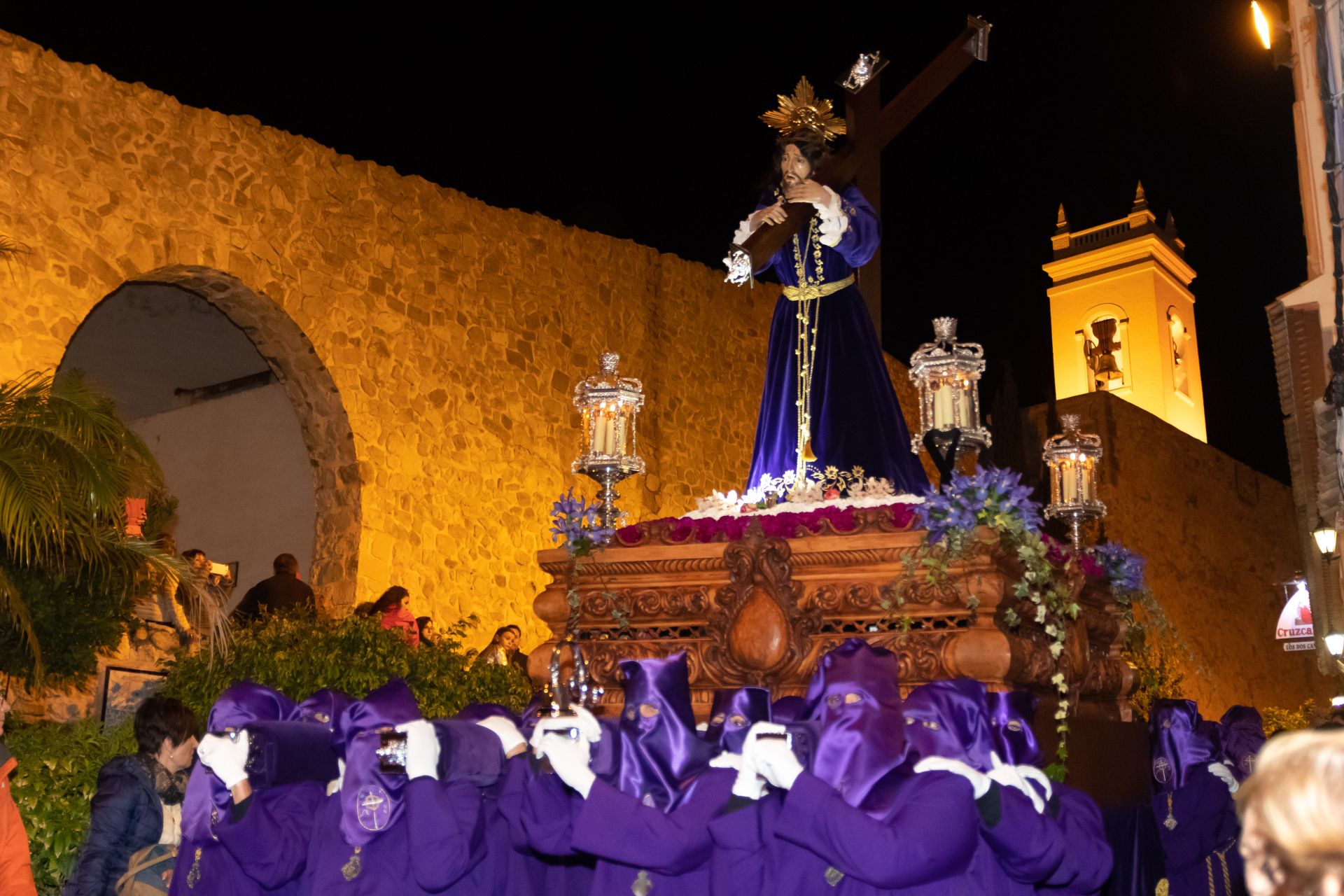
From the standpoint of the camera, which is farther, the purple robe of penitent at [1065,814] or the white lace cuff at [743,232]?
the white lace cuff at [743,232]

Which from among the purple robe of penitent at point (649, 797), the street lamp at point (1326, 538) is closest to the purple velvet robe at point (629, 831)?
the purple robe of penitent at point (649, 797)

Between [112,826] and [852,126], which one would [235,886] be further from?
[852,126]

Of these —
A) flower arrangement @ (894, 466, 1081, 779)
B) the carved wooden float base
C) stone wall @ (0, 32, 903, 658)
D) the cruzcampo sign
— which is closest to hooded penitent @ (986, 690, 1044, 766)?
the carved wooden float base

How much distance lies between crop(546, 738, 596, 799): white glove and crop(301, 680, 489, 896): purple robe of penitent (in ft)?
0.95

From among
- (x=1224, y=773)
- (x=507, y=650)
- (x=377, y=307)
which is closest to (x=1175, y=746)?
(x=1224, y=773)

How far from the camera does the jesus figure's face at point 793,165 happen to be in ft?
18.1

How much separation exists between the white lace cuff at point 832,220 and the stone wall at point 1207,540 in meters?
11.6

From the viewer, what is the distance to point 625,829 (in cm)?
301

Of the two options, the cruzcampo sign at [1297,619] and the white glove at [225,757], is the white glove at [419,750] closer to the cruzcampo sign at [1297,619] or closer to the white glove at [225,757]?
the white glove at [225,757]

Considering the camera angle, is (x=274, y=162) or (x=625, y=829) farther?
(x=274, y=162)

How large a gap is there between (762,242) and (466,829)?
117 inches

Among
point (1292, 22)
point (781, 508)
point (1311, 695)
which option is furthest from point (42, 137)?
point (1311, 695)

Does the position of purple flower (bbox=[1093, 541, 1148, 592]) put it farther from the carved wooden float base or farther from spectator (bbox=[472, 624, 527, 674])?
spectator (bbox=[472, 624, 527, 674])

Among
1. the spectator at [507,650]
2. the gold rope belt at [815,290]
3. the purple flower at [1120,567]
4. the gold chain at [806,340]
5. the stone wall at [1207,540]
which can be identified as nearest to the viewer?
the purple flower at [1120,567]
